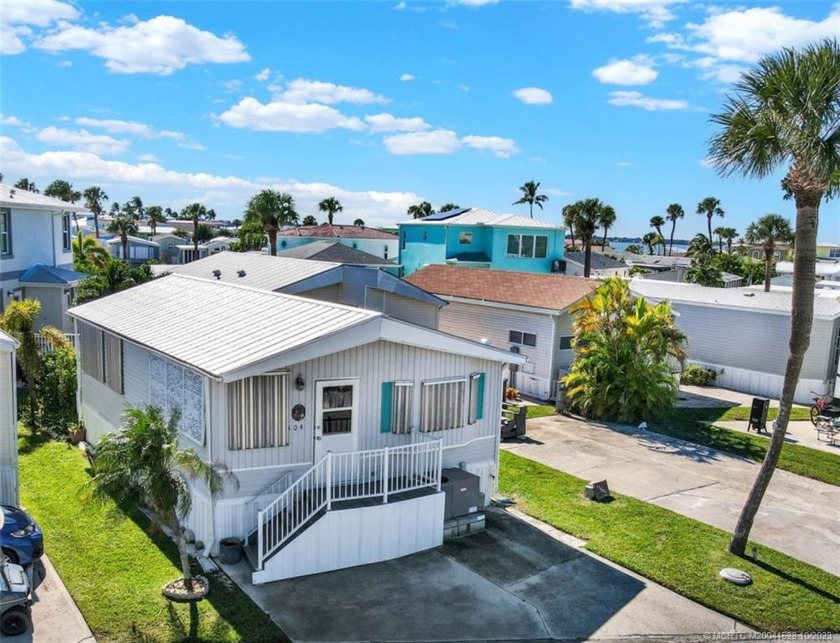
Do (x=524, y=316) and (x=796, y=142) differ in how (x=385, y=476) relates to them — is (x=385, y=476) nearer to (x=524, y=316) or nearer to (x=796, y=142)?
(x=796, y=142)

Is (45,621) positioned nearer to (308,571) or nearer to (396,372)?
(308,571)

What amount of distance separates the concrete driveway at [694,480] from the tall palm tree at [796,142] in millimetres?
1873

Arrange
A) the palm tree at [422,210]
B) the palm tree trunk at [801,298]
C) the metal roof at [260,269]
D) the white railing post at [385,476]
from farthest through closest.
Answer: the palm tree at [422,210], the metal roof at [260,269], the white railing post at [385,476], the palm tree trunk at [801,298]

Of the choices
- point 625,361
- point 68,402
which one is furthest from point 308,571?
point 625,361

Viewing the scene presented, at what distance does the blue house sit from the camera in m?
38.8

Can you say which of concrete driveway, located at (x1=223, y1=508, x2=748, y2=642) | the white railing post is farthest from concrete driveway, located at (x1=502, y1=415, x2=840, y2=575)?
the white railing post

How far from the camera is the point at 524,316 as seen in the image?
23.3 meters

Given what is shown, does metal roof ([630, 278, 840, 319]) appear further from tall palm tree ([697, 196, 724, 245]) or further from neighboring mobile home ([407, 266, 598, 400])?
tall palm tree ([697, 196, 724, 245])

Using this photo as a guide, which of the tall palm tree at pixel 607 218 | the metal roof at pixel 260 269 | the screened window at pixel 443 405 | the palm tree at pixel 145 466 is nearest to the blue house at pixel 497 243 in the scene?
the tall palm tree at pixel 607 218

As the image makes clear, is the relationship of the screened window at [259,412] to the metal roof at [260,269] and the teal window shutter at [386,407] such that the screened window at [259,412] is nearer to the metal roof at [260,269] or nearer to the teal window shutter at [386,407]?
the teal window shutter at [386,407]

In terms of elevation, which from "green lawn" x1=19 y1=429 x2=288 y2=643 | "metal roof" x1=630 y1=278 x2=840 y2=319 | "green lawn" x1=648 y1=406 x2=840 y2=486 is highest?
"metal roof" x1=630 y1=278 x2=840 y2=319

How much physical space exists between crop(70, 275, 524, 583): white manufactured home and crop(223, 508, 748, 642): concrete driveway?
419 mm

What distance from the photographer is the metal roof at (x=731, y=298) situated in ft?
76.6

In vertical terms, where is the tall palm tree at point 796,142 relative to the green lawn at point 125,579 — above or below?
above
